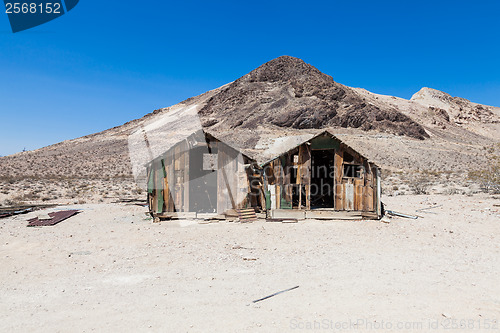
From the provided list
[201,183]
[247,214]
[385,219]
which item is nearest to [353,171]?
[385,219]

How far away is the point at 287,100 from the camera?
7781 centimetres

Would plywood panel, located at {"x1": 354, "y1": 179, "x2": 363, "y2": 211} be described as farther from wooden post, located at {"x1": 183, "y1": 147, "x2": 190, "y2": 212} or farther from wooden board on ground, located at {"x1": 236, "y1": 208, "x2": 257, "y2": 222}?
wooden post, located at {"x1": 183, "y1": 147, "x2": 190, "y2": 212}

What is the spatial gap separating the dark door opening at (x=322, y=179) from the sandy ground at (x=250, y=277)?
5.56 metres

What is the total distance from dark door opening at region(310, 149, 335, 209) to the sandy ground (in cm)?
556

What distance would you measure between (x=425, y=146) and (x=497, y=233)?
2038 inches

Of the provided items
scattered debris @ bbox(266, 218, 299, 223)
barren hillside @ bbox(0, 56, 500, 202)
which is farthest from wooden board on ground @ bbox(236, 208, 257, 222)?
barren hillside @ bbox(0, 56, 500, 202)

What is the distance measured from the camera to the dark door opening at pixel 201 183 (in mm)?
15873

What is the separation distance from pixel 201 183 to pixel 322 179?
24.0ft

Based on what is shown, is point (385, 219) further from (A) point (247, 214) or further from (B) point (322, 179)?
(B) point (322, 179)

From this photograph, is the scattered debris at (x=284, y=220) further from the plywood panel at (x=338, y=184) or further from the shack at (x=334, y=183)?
the plywood panel at (x=338, y=184)

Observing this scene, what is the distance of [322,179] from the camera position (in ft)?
64.6

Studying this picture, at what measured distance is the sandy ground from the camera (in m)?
5.38

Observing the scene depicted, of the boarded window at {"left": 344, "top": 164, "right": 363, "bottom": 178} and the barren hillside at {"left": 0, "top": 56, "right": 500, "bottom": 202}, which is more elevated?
the barren hillside at {"left": 0, "top": 56, "right": 500, "bottom": 202}

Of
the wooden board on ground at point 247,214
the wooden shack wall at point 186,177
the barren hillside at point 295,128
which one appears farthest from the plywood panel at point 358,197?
the barren hillside at point 295,128
